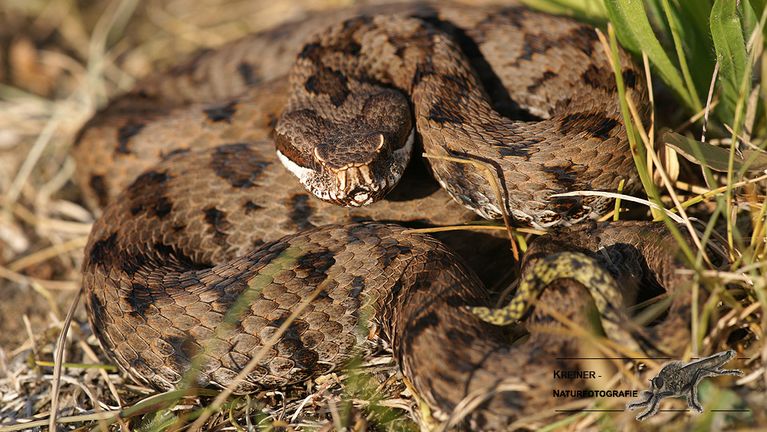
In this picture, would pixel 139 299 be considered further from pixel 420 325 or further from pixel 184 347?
pixel 420 325

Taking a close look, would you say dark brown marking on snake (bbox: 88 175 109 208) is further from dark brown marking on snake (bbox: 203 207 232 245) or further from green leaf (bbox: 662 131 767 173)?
green leaf (bbox: 662 131 767 173)

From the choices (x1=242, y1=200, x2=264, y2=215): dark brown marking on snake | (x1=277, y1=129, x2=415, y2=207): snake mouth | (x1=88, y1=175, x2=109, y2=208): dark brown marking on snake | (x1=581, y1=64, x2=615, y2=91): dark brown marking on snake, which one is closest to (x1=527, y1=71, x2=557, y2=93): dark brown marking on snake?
(x1=581, y1=64, x2=615, y2=91): dark brown marking on snake

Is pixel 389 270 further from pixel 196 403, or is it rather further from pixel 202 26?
pixel 202 26

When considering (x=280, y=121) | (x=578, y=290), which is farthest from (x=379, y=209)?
(x=578, y=290)

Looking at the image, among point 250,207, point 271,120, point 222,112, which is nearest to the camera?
point 250,207

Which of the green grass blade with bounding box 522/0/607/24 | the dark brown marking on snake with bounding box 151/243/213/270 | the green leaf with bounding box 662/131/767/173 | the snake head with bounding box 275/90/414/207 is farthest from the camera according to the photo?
the green grass blade with bounding box 522/0/607/24

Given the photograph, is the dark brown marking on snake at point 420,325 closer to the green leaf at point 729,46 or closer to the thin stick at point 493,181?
the thin stick at point 493,181

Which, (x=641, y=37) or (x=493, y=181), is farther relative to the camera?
(x=641, y=37)

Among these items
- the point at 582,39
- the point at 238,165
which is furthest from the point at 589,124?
the point at 238,165
